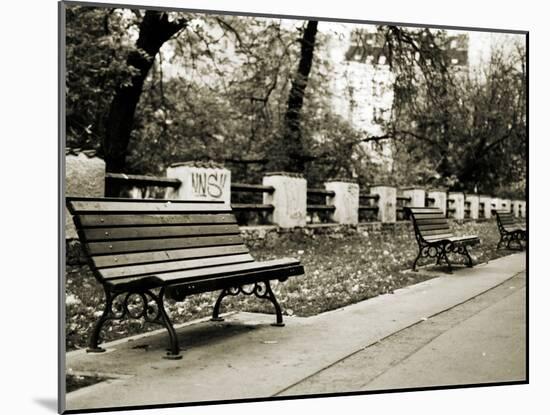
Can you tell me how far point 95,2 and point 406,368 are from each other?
297 centimetres

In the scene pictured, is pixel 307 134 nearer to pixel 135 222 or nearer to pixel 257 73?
pixel 257 73

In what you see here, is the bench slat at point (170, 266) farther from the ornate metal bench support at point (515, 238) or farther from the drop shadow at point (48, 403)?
the ornate metal bench support at point (515, 238)

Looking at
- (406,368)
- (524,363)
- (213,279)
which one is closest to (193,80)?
(213,279)

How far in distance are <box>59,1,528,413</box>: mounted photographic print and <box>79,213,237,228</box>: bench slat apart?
0.04 feet

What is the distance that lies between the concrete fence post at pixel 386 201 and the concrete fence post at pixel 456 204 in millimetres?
430

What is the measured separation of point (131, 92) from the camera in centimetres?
534

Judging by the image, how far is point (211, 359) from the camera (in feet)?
14.3

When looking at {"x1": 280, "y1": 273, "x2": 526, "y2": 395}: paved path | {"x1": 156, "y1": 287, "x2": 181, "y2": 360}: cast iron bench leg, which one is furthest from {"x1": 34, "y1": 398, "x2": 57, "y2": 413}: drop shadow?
{"x1": 280, "y1": 273, "x2": 526, "y2": 395}: paved path

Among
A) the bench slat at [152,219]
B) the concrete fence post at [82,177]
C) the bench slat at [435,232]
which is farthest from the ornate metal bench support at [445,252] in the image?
the concrete fence post at [82,177]

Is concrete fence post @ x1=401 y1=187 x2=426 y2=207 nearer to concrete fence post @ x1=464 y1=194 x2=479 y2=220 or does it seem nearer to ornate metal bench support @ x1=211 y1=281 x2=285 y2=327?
concrete fence post @ x1=464 y1=194 x2=479 y2=220

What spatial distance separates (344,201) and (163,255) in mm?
1898

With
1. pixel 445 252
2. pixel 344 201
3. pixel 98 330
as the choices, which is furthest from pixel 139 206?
pixel 445 252

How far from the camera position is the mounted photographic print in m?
4.35

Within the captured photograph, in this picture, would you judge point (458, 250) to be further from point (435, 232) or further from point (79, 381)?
point (79, 381)
